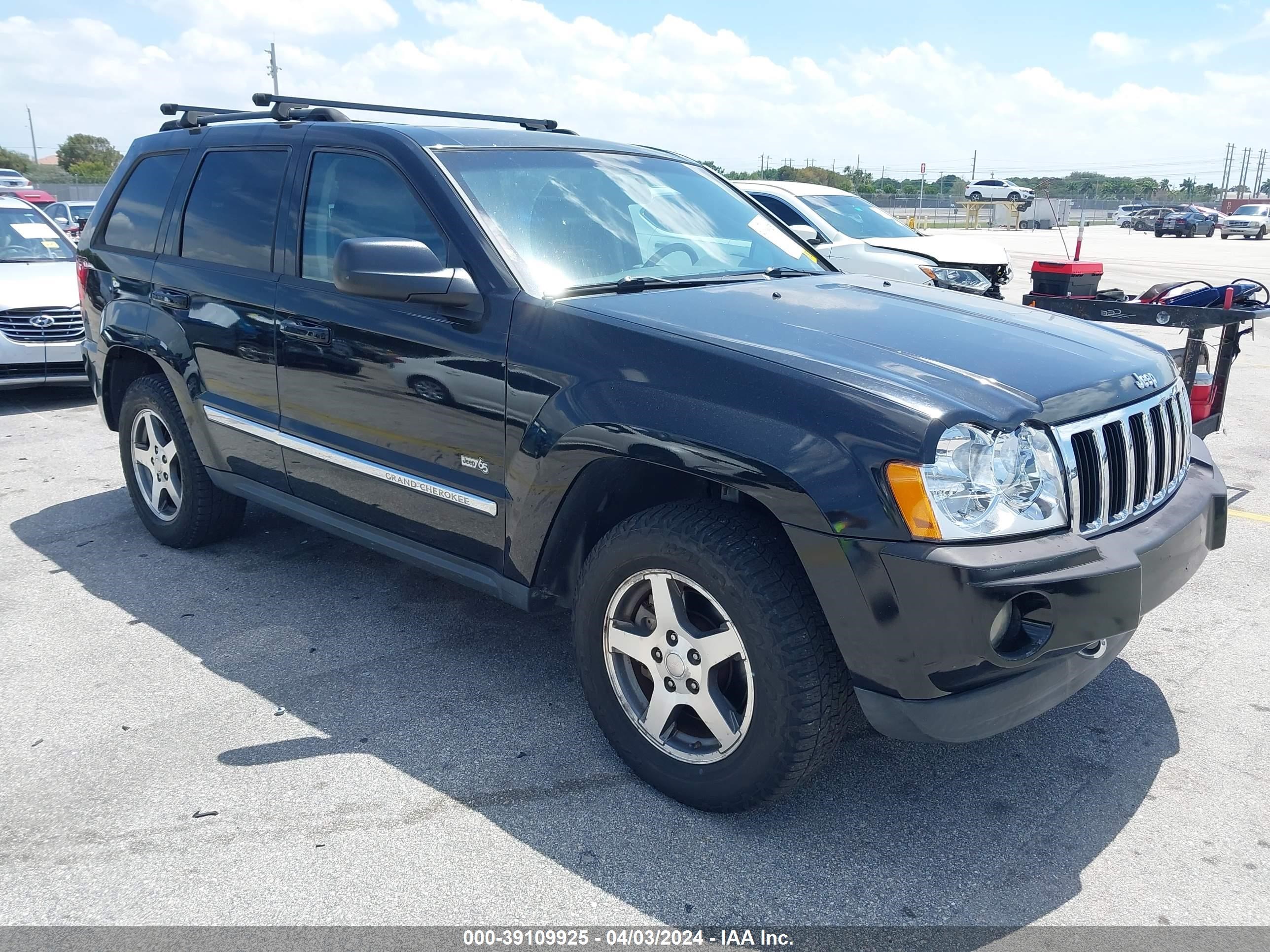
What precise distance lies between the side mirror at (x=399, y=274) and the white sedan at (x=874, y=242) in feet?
22.0

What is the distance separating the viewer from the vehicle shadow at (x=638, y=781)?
8.53 feet

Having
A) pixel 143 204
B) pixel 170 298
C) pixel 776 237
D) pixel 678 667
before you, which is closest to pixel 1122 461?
pixel 678 667

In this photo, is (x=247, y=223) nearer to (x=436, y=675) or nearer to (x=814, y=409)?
(x=436, y=675)

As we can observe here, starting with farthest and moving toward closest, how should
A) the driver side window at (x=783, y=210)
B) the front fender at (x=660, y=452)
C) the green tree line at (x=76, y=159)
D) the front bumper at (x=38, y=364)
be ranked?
the green tree line at (x=76, y=159) < the driver side window at (x=783, y=210) < the front bumper at (x=38, y=364) < the front fender at (x=660, y=452)

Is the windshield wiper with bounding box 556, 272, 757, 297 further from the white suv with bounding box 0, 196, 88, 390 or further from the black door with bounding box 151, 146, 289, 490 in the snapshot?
the white suv with bounding box 0, 196, 88, 390

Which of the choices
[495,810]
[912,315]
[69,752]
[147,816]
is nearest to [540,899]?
[495,810]

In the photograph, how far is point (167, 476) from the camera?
4922mm

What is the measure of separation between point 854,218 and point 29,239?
811 cm

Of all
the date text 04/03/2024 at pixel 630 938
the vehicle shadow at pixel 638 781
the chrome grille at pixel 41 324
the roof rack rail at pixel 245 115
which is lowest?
the date text 04/03/2024 at pixel 630 938

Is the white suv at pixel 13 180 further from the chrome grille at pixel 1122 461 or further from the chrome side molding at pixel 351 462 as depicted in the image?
the chrome grille at pixel 1122 461

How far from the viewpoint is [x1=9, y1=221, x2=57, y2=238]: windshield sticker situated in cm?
938

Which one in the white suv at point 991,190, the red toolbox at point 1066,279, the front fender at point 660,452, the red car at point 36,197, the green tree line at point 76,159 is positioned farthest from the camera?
the green tree line at point 76,159

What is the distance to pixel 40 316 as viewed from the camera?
823 cm

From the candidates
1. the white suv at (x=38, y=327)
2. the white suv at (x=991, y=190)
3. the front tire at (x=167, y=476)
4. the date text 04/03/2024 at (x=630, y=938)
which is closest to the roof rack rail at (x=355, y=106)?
the front tire at (x=167, y=476)
